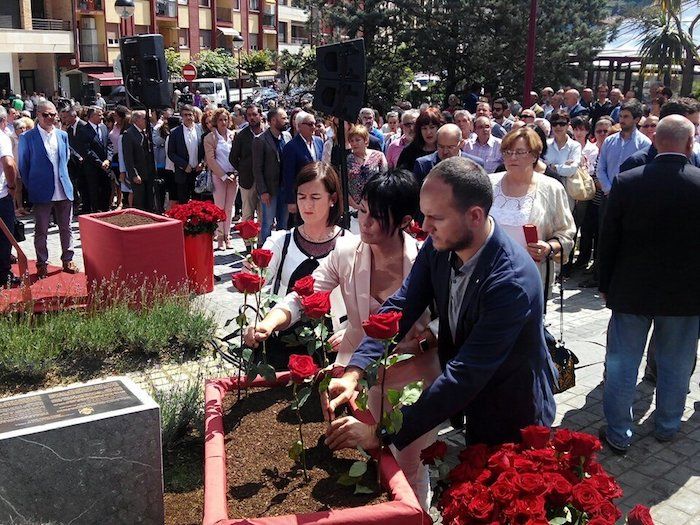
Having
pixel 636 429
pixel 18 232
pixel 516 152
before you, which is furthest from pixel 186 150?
pixel 636 429

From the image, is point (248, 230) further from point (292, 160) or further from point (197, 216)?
point (292, 160)

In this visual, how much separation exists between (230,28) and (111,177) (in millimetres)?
49792

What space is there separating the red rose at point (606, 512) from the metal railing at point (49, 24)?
157 ft

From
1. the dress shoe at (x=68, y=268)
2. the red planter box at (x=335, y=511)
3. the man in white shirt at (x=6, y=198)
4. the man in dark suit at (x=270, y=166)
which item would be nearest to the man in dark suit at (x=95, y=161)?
the dress shoe at (x=68, y=268)

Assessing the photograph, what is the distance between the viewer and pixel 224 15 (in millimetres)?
60031

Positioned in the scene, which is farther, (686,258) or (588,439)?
(686,258)

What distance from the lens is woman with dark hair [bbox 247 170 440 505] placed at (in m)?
3.53

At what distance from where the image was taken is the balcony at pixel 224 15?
196 ft

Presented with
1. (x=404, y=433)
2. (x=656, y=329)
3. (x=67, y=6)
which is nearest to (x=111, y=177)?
(x=656, y=329)

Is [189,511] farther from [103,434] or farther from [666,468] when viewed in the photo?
[666,468]

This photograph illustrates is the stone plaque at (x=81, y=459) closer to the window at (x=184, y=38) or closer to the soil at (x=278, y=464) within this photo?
the soil at (x=278, y=464)

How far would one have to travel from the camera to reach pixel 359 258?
3.62 metres

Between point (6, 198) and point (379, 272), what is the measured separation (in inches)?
260

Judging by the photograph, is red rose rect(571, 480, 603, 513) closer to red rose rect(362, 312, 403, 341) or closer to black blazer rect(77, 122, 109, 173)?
red rose rect(362, 312, 403, 341)
